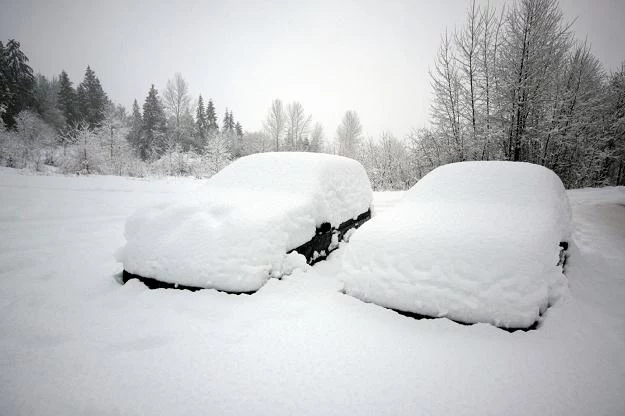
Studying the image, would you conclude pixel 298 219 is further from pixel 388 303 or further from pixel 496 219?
pixel 496 219

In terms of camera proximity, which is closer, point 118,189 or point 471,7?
point 118,189

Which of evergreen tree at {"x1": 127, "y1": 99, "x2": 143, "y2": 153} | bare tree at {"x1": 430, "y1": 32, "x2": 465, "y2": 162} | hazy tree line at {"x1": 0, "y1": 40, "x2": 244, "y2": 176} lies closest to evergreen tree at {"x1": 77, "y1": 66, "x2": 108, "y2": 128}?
hazy tree line at {"x1": 0, "y1": 40, "x2": 244, "y2": 176}

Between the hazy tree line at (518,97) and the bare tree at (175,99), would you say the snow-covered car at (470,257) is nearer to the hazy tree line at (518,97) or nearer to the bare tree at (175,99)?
the hazy tree line at (518,97)

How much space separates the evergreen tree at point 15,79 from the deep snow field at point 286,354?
3613 centimetres

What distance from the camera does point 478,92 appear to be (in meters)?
11.0

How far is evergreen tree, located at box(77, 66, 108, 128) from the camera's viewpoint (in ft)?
115

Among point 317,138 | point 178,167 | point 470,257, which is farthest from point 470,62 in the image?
point 317,138

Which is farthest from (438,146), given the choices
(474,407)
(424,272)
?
(474,407)

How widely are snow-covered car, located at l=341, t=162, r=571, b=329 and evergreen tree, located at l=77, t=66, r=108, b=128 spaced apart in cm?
4349

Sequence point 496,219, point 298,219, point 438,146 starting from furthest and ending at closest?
point 438,146 → point 298,219 → point 496,219

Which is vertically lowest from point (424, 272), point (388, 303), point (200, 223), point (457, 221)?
point (388, 303)

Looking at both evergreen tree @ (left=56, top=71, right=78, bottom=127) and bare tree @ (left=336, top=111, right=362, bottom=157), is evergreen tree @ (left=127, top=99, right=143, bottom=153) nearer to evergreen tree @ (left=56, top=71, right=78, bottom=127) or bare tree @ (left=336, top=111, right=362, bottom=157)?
evergreen tree @ (left=56, top=71, right=78, bottom=127)

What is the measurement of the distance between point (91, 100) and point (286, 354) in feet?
156

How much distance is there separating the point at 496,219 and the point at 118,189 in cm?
1151
